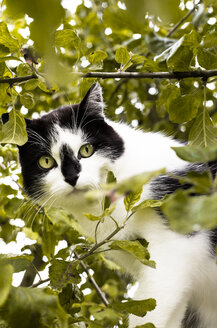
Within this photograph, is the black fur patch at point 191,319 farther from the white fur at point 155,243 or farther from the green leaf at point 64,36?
the green leaf at point 64,36

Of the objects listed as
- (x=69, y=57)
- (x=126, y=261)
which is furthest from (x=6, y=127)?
(x=69, y=57)

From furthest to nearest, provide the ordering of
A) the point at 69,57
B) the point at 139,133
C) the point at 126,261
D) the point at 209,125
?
the point at 69,57
the point at 139,133
the point at 126,261
the point at 209,125

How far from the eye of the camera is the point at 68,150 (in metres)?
1.66

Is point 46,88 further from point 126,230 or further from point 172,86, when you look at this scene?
point 126,230

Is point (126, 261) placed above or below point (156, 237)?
below

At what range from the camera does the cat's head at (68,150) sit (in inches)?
62.9

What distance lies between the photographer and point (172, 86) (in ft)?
4.67

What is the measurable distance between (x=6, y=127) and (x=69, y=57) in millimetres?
1727

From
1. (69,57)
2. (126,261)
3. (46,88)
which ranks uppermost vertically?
(69,57)

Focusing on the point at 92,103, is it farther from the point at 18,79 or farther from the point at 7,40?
the point at 7,40

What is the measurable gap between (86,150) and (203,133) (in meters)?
0.65

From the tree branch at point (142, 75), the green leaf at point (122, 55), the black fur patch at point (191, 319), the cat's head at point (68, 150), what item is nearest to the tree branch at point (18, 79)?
the tree branch at point (142, 75)

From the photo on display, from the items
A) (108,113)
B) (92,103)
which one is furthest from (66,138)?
(108,113)

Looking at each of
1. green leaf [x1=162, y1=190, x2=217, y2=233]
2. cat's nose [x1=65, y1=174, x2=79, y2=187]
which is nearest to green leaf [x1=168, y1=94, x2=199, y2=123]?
cat's nose [x1=65, y1=174, x2=79, y2=187]
